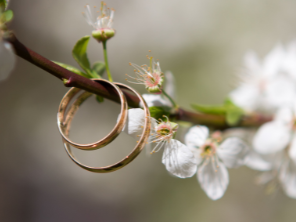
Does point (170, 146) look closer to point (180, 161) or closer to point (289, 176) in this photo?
point (180, 161)

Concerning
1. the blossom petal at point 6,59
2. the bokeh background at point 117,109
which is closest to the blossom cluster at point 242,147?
the blossom petal at point 6,59

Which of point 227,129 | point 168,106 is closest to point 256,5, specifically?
point 227,129

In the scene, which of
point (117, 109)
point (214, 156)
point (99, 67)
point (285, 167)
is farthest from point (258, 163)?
point (117, 109)

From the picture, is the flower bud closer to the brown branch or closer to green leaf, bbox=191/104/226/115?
the brown branch

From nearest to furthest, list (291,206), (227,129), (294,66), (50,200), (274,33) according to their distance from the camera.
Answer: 1. (227,129)
2. (294,66)
3. (291,206)
4. (50,200)
5. (274,33)

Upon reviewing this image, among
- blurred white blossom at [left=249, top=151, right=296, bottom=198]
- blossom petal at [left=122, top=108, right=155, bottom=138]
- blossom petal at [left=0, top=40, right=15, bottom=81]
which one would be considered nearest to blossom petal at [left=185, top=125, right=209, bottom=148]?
blossom petal at [left=122, top=108, right=155, bottom=138]

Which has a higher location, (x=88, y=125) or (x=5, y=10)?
(x=5, y=10)

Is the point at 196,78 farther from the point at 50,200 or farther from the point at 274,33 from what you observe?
the point at 50,200
